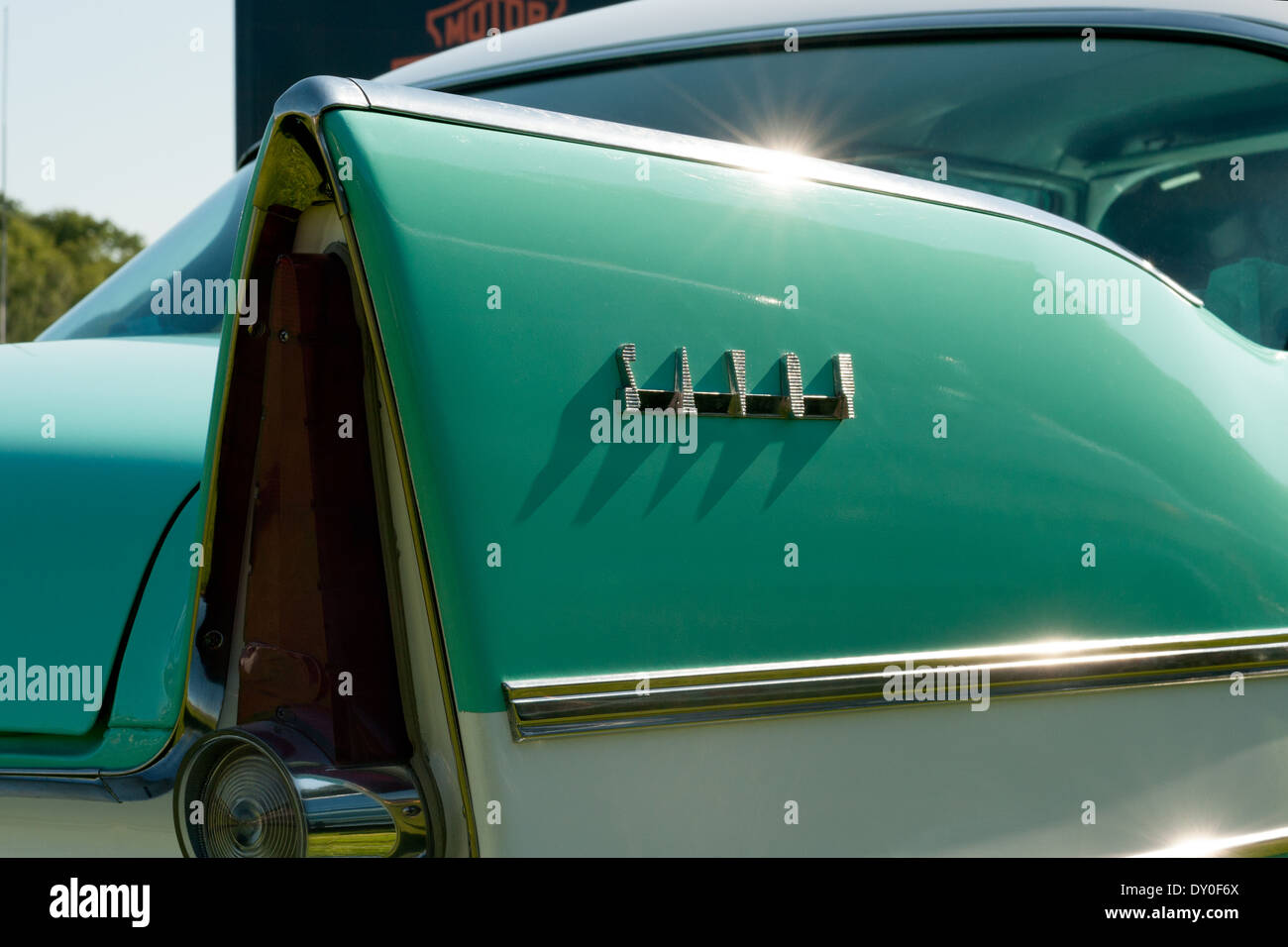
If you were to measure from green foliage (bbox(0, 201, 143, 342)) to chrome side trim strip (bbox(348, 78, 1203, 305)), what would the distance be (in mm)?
40836

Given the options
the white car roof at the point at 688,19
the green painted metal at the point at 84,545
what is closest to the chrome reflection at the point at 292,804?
the green painted metal at the point at 84,545

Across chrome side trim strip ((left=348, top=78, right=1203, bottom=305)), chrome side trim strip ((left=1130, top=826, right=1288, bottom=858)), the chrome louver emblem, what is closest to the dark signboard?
chrome side trim strip ((left=348, top=78, right=1203, bottom=305))

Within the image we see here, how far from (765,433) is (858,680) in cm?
27

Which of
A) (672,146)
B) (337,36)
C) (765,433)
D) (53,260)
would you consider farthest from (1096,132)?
(53,260)

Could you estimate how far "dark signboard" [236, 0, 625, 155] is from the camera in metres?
13.8

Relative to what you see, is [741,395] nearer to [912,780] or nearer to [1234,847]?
[912,780]

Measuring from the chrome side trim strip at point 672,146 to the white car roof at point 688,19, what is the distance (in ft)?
2.64

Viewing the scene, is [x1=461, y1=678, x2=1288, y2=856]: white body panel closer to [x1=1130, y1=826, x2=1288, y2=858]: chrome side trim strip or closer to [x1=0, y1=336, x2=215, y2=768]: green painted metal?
[x1=1130, y1=826, x2=1288, y2=858]: chrome side trim strip

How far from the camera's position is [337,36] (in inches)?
543

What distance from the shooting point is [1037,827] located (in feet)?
4.74

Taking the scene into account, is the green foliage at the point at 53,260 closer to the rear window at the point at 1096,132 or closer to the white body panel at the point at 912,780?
the rear window at the point at 1096,132

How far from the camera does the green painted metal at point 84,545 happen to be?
1.34 meters
